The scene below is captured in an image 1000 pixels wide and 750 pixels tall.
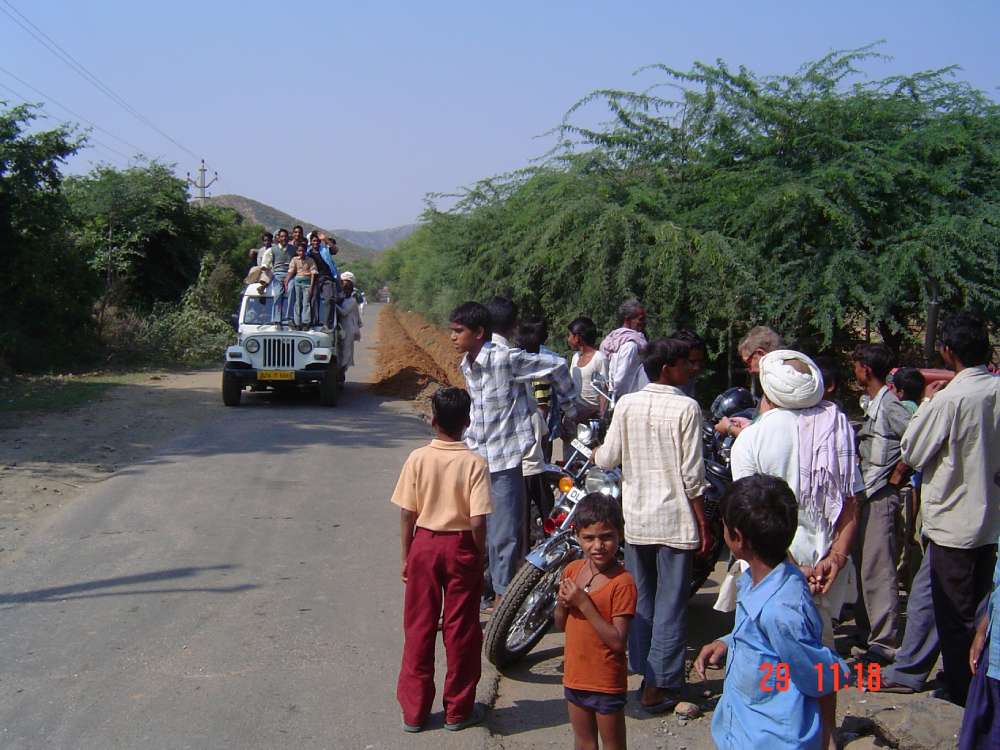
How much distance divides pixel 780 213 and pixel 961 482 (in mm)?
7079

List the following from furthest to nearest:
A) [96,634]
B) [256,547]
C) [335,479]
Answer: [335,479]
[256,547]
[96,634]

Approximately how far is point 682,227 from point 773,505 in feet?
30.1

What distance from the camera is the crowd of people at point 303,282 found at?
1569 cm

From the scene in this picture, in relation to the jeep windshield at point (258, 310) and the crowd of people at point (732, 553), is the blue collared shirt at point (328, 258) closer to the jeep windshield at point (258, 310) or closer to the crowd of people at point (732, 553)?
the jeep windshield at point (258, 310)

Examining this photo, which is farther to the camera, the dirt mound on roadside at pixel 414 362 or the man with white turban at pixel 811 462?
the dirt mound on roadside at pixel 414 362

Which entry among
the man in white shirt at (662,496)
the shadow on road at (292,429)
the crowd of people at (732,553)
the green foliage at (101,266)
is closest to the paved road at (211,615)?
the crowd of people at (732,553)

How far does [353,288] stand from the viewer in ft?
56.5

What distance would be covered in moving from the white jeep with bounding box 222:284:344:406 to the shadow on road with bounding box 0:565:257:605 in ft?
28.0

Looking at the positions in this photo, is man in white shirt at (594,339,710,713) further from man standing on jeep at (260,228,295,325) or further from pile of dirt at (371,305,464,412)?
pile of dirt at (371,305,464,412)

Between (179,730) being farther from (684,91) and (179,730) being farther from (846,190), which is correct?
(684,91)

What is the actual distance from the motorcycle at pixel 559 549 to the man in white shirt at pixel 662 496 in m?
0.30

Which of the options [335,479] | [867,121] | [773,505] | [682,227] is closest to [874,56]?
[867,121]

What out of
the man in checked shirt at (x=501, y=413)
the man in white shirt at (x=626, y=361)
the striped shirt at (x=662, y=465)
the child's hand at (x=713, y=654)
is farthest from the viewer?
the man in white shirt at (x=626, y=361)

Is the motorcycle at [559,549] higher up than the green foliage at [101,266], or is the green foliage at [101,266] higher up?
the green foliage at [101,266]
